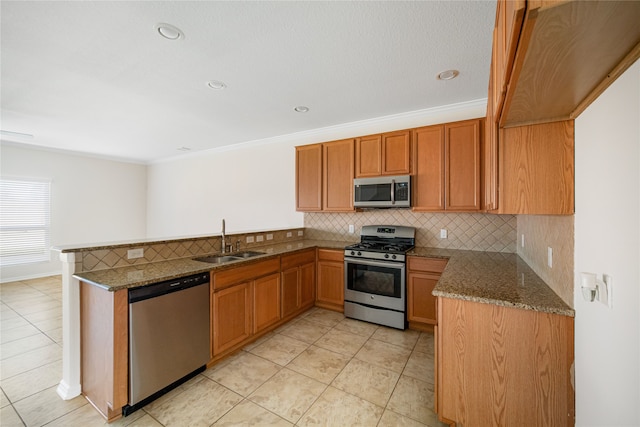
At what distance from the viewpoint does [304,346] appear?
107 inches

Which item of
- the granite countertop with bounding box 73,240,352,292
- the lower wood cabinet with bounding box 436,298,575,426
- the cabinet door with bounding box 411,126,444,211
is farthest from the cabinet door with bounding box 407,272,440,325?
the granite countertop with bounding box 73,240,352,292

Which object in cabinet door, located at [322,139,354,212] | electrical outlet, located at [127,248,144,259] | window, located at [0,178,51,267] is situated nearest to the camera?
electrical outlet, located at [127,248,144,259]

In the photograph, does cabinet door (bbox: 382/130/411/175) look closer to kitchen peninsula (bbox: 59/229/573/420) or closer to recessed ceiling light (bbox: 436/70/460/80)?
recessed ceiling light (bbox: 436/70/460/80)

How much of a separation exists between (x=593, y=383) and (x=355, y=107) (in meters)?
3.14

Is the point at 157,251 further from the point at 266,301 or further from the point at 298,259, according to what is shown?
the point at 298,259

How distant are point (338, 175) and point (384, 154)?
2.29 feet

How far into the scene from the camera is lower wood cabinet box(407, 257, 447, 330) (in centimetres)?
291

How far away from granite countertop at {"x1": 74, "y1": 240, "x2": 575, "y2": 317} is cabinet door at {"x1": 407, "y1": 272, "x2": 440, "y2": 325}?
27cm

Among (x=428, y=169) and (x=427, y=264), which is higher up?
(x=428, y=169)

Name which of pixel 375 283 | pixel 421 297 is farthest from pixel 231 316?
pixel 421 297

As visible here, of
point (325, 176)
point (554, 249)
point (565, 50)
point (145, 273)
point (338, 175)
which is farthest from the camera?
point (325, 176)

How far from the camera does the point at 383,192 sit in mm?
3316

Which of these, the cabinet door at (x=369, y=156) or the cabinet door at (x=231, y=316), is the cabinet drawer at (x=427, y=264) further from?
the cabinet door at (x=231, y=316)

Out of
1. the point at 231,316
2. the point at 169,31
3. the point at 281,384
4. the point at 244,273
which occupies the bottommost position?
the point at 281,384
